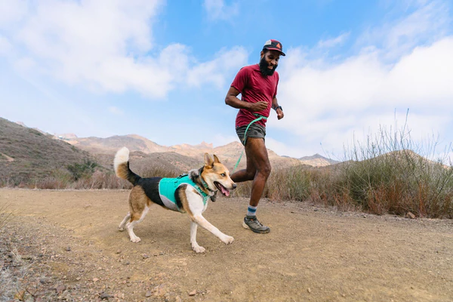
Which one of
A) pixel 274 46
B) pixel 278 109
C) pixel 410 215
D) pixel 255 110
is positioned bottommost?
pixel 410 215

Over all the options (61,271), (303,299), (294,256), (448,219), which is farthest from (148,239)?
(448,219)

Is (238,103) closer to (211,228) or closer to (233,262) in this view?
(211,228)

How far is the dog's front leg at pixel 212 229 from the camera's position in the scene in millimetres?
3033

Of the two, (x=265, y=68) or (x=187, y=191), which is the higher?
(x=265, y=68)

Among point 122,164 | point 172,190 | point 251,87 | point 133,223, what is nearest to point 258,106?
point 251,87

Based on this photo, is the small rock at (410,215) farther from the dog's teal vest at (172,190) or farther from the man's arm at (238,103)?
the dog's teal vest at (172,190)

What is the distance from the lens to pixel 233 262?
2.86 m

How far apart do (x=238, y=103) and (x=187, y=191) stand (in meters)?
1.60

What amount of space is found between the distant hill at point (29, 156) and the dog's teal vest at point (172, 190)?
49.7 feet

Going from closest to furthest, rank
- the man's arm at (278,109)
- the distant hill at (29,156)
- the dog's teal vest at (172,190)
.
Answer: the dog's teal vest at (172,190), the man's arm at (278,109), the distant hill at (29,156)

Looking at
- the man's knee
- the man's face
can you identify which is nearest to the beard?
the man's face

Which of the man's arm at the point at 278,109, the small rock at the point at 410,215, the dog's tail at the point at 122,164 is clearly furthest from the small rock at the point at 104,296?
the small rock at the point at 410,215

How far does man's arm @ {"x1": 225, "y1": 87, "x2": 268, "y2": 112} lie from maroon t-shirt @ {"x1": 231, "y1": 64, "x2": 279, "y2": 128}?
10 centimetres

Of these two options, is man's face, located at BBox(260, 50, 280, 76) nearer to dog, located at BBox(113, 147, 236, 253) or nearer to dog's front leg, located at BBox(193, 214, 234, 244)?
dog, located at BBox(113, 147, 236, 253)
